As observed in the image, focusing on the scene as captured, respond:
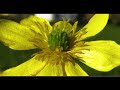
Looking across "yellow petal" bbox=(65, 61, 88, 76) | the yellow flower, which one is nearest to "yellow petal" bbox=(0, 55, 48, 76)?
the yellow flower

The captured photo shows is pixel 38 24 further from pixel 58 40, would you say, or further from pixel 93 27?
pixel 93 27

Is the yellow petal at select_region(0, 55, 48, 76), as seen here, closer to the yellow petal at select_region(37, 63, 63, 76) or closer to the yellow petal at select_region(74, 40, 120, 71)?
the yellow petal at select_region(37, 63, 63, 76)

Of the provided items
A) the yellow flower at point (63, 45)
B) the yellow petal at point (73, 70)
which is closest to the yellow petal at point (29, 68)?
the yellow flower at point (63, 45)
